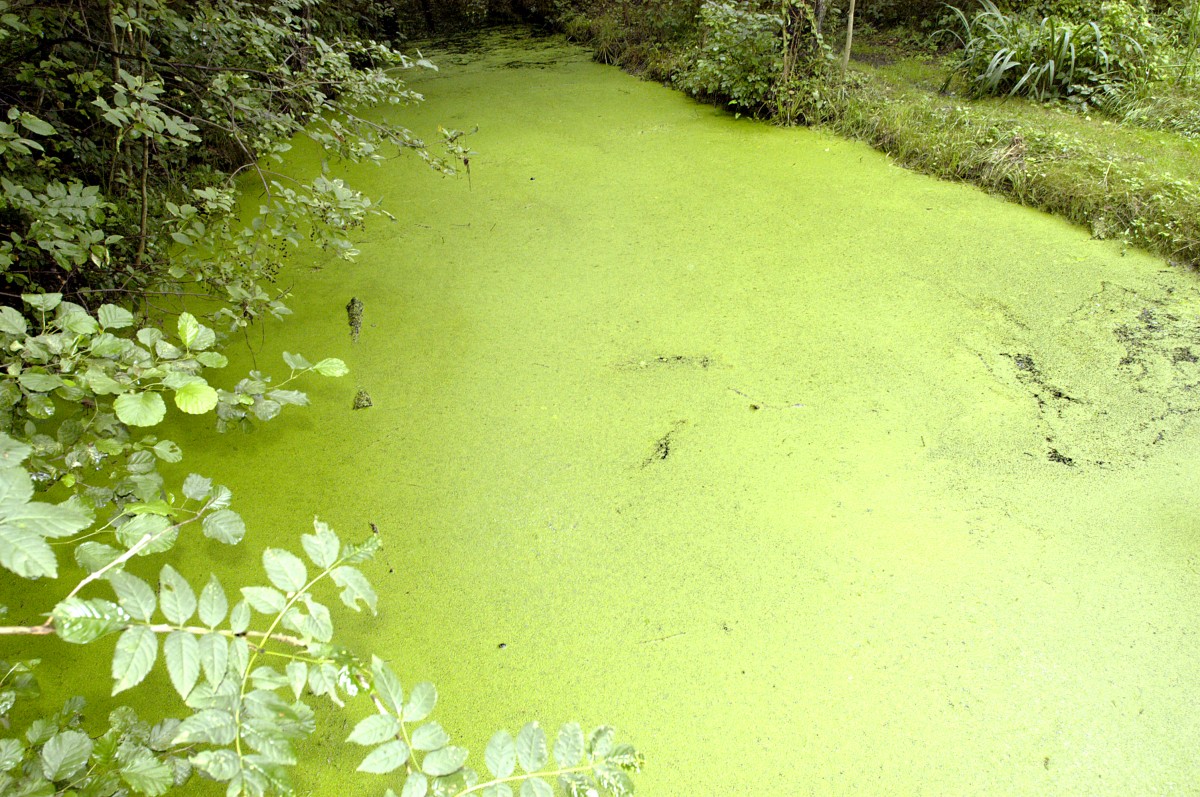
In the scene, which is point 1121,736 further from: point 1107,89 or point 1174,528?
point 1107,89

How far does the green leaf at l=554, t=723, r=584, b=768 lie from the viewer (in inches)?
21.8

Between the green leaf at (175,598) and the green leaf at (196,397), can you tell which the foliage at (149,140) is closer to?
the green leaf at (196,397)

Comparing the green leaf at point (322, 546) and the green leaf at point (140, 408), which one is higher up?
the green leaf at point (140, 408)

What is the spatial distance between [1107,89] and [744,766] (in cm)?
316

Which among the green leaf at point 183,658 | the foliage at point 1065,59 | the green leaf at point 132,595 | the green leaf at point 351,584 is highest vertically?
the foliage at point 1065,59

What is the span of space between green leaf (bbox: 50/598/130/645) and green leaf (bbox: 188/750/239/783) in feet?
0.35

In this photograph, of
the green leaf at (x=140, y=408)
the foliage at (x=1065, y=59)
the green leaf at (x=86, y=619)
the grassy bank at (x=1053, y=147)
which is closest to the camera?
the green leaf at (x=86, y=619)

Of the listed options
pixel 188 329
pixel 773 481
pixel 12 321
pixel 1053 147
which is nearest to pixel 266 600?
pixel 188 329

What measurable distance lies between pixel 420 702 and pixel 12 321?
0.60 meters

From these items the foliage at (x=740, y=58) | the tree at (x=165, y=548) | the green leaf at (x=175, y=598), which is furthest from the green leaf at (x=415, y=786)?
the foliage at (x=740, y=58)

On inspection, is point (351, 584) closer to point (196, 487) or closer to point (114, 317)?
point (196, 487)

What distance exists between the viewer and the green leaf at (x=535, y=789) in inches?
20.9

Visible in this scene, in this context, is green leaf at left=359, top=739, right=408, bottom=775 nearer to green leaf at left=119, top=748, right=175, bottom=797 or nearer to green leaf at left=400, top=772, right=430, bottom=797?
green leaf at left=400, top=772, right=430, bottom=797

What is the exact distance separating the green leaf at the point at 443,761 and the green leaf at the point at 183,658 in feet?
0.60
